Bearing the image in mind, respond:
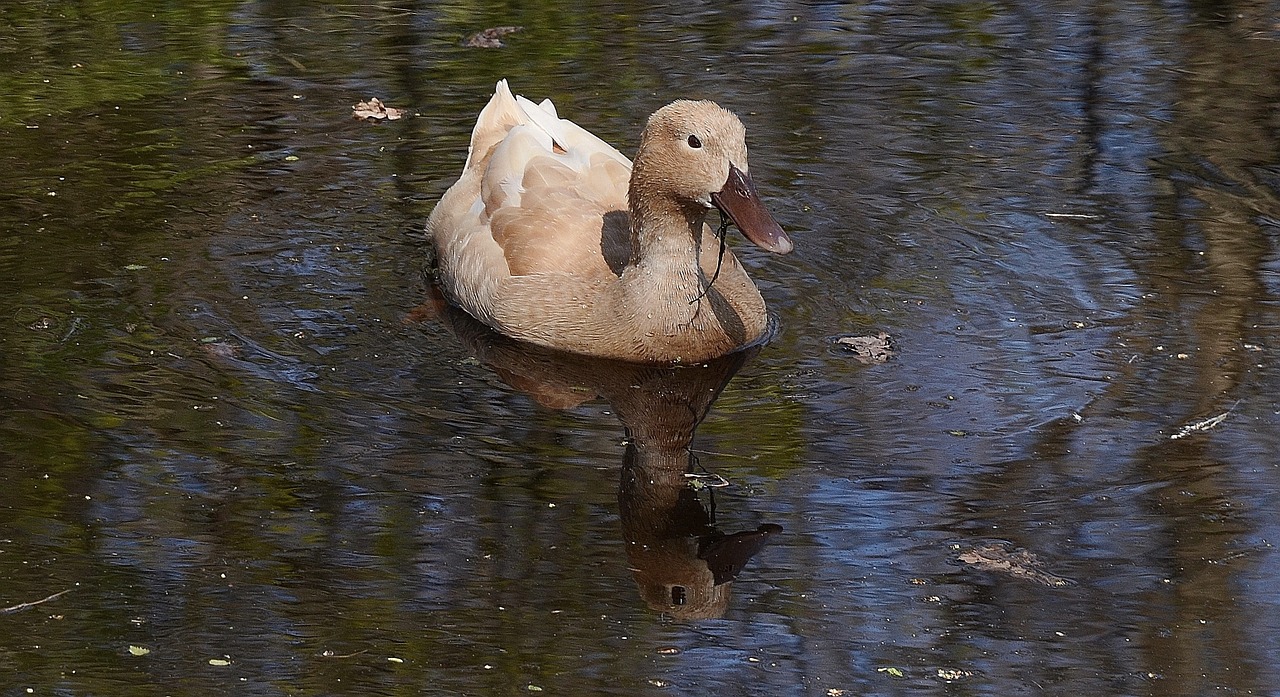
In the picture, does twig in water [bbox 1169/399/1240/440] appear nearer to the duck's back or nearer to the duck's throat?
the duck's throat

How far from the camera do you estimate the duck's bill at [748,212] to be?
6496 millimetres

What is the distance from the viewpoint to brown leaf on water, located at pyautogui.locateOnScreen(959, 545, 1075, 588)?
17.2 ft

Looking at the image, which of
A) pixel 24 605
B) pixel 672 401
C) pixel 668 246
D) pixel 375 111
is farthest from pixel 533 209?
pixel 24 605

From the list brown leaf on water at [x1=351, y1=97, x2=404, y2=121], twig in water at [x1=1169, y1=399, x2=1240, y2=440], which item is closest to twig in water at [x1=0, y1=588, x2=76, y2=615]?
twig in water at [x1=1169, y1=399, x2=1240, y2=440]

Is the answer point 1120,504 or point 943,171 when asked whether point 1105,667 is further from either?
point 943,171

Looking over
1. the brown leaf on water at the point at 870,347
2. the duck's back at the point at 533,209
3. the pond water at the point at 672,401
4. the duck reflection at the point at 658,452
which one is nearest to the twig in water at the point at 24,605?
the pond water at the point at 672,401

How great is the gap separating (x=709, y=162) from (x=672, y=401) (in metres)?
0.92

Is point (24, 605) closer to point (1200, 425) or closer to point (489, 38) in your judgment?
point (1200, 425)

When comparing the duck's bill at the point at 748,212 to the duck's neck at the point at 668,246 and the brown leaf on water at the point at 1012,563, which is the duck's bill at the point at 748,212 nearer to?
the duck's neck at the point at 668,246

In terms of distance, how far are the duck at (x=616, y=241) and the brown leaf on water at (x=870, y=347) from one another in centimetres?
41

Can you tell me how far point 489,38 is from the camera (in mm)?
11109

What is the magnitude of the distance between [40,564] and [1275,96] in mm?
7009

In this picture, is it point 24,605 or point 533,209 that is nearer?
point 24,605

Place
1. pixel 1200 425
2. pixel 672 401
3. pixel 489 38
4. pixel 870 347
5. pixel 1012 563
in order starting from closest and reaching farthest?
pixel 1012 563
pixel 1200 425
pixel 672 401
pixel 870 347
pixel 489 38
